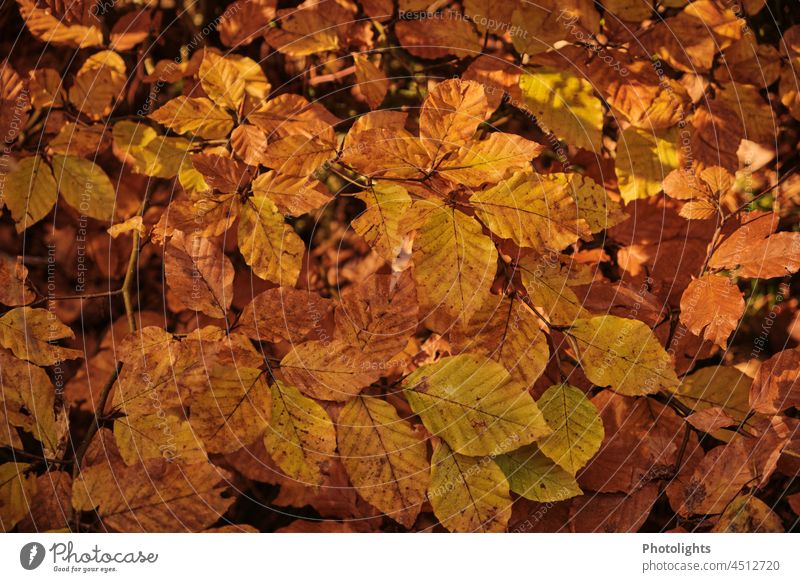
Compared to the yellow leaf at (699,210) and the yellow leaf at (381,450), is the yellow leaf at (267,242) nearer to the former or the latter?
the yellow leaf at (381,450)

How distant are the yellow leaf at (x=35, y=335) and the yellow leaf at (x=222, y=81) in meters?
0.23

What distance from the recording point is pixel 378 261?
528 millimetres

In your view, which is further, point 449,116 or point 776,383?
point 776,383

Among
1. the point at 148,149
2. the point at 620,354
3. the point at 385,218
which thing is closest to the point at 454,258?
the point at 385,218

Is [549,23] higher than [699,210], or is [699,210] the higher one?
[549,23]

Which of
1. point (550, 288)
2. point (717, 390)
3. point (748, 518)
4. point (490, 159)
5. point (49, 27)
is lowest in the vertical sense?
point (748, 518)

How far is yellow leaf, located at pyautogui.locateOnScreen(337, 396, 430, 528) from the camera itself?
0.53m

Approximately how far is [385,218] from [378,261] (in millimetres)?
38

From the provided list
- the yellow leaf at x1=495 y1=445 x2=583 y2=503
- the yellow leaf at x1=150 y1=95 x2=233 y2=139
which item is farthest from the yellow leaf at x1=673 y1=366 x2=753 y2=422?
the yellow leaf at x1=150 y1=95 x2=233 y2=139

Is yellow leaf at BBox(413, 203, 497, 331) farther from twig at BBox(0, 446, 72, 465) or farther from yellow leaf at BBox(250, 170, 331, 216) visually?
twig at BBox(0, 446, 72, 465)

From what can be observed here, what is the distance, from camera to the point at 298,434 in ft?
1.73

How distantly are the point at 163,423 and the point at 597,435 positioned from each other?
1.16 ft

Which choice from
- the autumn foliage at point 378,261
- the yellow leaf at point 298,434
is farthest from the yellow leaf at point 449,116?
the yellow leaf at point 298,434

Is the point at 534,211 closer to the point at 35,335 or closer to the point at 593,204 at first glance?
the point at 593,204
